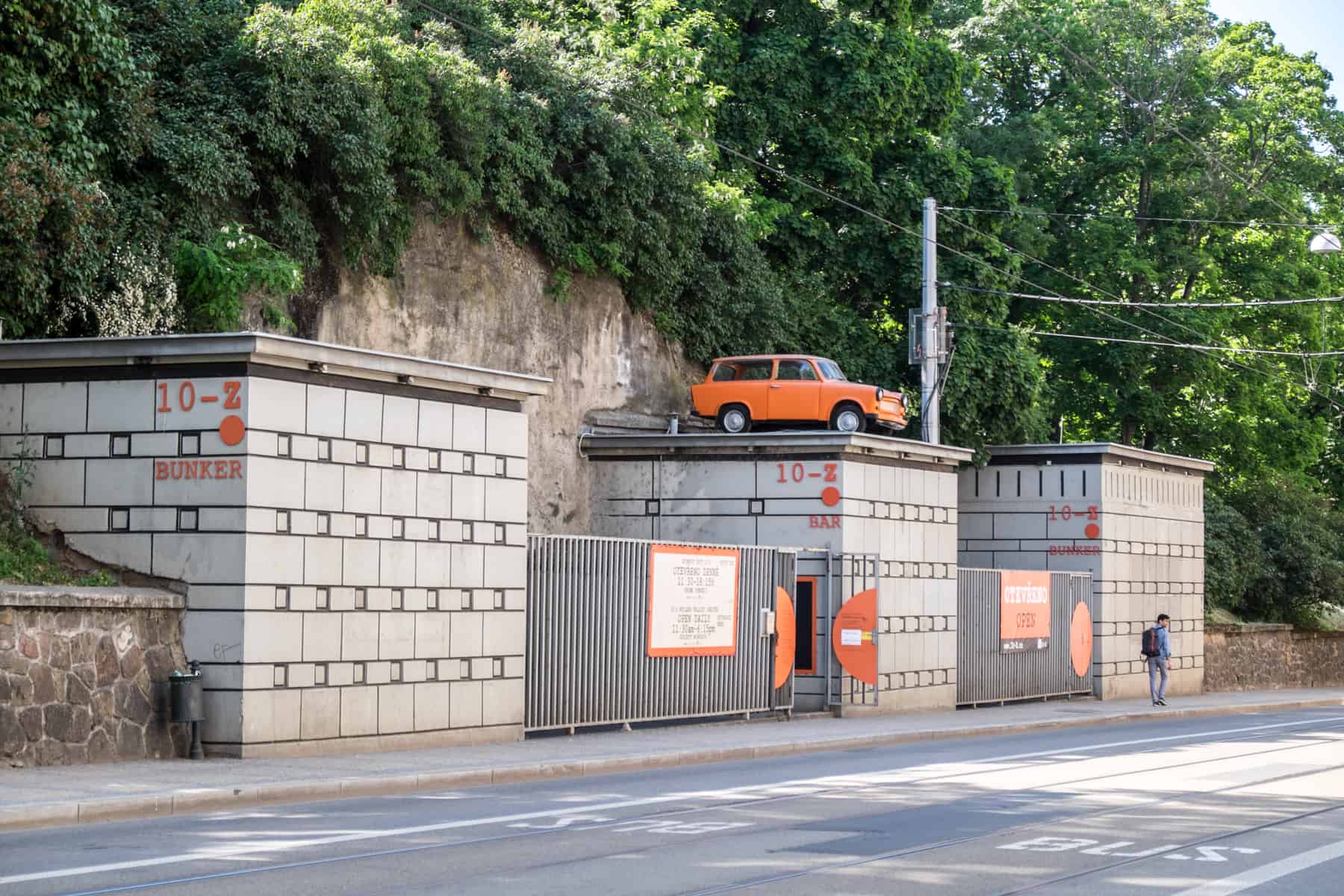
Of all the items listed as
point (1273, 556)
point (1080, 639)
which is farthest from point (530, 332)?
point (1273, 556)

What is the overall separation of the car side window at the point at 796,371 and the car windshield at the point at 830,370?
20 cm

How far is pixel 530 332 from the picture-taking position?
2914 centimetres

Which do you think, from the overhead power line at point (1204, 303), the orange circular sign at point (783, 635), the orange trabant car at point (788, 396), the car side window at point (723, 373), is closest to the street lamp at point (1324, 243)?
the overhead power line at point (1204, 303)

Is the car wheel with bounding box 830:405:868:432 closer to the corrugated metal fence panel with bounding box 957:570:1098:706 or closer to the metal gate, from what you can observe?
the corrugated metal fence panel with bounding box 957:570:1098:706

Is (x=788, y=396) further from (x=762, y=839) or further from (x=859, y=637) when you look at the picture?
(x=762, y=839)

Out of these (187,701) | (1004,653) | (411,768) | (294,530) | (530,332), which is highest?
(530,332)

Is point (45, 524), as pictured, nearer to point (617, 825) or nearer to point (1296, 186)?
point (617, 825)

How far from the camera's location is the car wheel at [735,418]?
99.1 feet

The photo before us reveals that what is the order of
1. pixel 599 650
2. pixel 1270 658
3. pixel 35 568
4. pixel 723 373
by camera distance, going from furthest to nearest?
pixel 1270 658, pixel 723 373, pixel 599 650, pixel 35 568

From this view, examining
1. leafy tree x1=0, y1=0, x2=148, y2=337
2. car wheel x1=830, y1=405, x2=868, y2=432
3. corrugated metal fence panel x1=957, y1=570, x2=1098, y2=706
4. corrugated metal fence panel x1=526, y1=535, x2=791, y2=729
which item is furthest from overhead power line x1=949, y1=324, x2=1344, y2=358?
leafy tree x1=0, y1=0, x2=148, y2=337

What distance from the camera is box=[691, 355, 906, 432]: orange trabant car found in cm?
2962

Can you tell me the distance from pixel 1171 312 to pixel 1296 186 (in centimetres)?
555

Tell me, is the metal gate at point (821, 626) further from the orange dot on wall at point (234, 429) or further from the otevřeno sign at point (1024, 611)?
the orange dot on wall at point (234, 429)

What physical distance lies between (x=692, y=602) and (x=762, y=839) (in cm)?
1096
